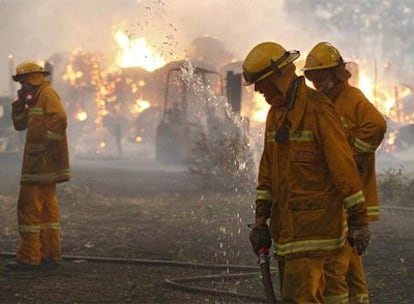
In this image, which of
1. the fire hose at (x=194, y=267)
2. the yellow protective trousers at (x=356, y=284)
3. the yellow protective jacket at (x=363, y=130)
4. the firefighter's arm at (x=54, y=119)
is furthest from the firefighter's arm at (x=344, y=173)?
the firefighter's arm at (x=54, y=119)

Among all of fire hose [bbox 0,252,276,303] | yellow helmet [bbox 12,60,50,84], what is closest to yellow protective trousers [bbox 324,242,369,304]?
fire hose [bbox 0,252,276,303]

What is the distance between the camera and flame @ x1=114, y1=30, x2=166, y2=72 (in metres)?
41.5

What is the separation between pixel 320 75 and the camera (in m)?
4.69

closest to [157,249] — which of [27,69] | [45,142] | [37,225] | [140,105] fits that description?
[37,225]

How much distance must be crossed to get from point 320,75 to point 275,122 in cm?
110

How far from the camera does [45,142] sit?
21.7 feet

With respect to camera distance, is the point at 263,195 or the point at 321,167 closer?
the point at 321,167

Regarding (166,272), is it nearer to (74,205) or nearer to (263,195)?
(263,195)

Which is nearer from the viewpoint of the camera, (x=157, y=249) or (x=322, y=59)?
(x=322, y=59)

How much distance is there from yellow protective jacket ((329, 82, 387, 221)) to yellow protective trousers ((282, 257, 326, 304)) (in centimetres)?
117

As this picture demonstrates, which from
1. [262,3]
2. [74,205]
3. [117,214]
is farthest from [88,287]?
[262,3]

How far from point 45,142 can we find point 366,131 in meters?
3.44

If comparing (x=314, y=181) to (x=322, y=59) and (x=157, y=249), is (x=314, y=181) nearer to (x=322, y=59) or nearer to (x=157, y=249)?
(x=322, y=59)

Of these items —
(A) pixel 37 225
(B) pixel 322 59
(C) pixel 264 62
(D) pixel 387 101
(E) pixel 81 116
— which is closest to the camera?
(C) pixel 264 62
